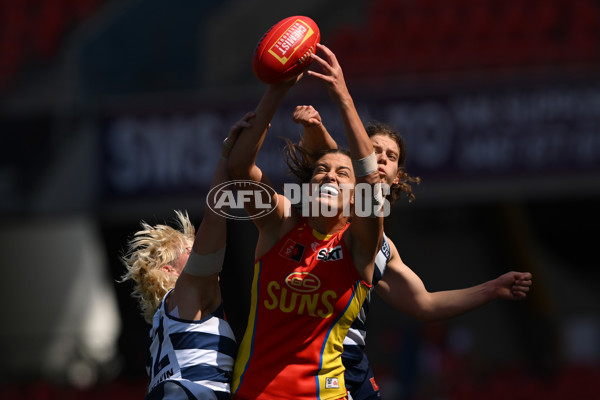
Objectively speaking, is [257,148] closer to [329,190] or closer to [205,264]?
[329,190]

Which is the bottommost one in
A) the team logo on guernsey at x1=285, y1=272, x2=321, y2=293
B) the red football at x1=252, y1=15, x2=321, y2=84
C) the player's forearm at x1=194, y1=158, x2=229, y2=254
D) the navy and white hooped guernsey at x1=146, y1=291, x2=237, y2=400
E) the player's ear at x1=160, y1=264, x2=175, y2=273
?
the navy and white hooped guernsey at x1=146, y1=291, x2=237, y2=400

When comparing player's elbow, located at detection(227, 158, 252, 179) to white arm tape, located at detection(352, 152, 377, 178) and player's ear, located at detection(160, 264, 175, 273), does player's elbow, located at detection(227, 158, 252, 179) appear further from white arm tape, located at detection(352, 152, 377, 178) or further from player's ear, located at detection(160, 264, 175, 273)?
player's ear, located at detection(160, 264, 175, 273)

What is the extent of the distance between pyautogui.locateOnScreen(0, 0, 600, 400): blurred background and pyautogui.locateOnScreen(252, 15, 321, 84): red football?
206 inches

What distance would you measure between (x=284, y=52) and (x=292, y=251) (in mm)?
842

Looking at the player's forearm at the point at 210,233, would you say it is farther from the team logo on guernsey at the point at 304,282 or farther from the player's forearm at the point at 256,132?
the team logo on guernsey at the point at 304,282

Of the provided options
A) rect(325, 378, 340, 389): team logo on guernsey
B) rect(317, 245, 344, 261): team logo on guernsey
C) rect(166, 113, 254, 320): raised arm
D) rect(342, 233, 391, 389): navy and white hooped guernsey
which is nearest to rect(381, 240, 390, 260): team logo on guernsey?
rect(342, 233, 391, 389): navy and white hooped guernsey

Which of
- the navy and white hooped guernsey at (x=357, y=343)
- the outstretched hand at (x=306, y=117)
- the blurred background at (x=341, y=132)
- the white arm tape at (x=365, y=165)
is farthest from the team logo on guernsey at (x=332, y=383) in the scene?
the blurred background at (x=341, y=132)

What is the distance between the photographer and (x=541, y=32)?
11094 mm

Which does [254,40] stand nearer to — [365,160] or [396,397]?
[396,397]

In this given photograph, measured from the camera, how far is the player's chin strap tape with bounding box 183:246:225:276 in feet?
12.2

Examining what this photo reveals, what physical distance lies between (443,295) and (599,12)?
325 inches

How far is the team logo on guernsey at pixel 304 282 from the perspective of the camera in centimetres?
366

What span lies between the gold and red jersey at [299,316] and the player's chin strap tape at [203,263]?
174mm

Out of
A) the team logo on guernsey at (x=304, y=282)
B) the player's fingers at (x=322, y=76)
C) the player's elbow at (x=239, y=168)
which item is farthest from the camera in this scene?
the team logo on guernsey at (x=304, y=282)
